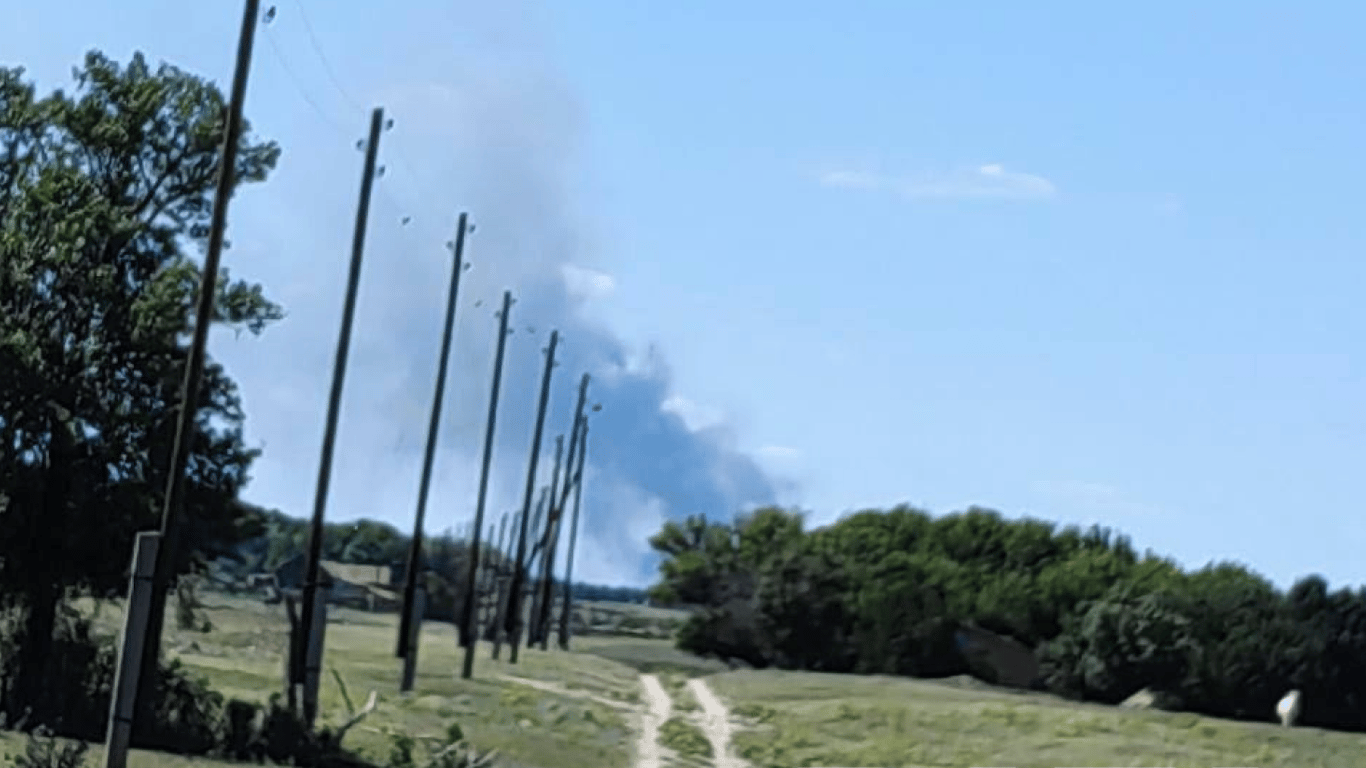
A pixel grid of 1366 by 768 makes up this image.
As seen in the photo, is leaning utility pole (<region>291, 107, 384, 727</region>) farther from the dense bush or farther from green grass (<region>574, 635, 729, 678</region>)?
green grass (<region>574, 635, 729, 678</region>)

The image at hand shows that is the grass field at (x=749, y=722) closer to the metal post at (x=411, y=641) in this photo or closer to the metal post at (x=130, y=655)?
the metal post at (x=411, y=641)

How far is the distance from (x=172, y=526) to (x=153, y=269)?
30.8 feet

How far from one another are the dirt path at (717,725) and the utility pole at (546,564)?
50.0 feet

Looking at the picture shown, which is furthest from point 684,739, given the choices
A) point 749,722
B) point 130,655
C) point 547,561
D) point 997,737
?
point 547,561

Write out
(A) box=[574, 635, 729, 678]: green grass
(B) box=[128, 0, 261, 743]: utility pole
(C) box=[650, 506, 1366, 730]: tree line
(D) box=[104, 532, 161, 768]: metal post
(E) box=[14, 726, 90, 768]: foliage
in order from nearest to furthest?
(E) box=[14, 726, 90, 768]: foliage < (D) box=[104, 532, 161, 768]: metal post < (B) box=[128, 0, 261, 743]: utility pole < (C) box=[650, 506, 1366, 730]: tree line < (A) box=[574, 635, 729, 678]: green grass

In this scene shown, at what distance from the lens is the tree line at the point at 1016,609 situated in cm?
8156

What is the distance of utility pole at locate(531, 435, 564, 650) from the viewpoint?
92619 millimetres

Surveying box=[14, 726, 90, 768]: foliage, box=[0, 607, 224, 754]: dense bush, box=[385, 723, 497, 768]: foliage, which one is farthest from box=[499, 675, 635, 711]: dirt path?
box=[14, 726, 90, 768]: foliage

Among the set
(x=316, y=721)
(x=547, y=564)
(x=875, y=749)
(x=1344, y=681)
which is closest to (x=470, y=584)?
(x=875, y=749)

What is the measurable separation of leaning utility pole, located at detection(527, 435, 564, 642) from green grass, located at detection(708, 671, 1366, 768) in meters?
25.0

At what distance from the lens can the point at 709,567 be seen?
12319 cm

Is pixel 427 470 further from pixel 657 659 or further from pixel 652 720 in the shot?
pixel 657 659

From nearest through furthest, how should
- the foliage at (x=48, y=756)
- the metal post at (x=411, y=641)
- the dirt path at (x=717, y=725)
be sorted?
the foliage at (x=48, y=756)
the dirt path at (x=717, y=725)
the metal post at (x=411, y=641)

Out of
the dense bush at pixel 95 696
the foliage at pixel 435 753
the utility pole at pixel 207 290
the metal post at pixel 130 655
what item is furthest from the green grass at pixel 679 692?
the metal post at pixel 130 655
